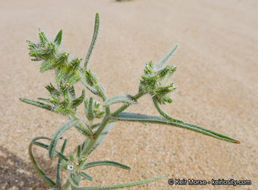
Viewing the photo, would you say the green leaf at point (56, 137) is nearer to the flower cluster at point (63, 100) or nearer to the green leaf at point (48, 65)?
the flower cluster at point (63, 100)

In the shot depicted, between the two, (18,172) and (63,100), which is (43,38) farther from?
(18,172)

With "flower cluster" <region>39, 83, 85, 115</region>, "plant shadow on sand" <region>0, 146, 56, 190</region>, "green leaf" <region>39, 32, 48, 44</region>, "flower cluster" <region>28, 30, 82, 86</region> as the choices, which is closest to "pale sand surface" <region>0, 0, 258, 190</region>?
"plant shadow on sand" <region>0, 146, 56, 190</region>

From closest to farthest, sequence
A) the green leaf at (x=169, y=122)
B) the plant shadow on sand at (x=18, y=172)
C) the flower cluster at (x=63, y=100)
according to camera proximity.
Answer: the green leaf at (x=169, y=122) < the flower cluster at (x=63, y=100) < the plant shadow on sand at (x=18, y=172)

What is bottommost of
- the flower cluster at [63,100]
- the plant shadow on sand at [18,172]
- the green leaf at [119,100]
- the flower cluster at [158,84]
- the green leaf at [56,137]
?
the plant shadow on sand at [18,172]

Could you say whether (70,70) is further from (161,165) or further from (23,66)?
(23,66)

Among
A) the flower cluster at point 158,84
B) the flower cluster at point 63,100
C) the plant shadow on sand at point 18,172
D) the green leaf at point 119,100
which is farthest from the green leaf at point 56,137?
the plant shadow on sand at point 18,172

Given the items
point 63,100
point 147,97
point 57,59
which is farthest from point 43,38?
Result: point 147,97

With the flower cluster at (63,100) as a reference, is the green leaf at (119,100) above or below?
above

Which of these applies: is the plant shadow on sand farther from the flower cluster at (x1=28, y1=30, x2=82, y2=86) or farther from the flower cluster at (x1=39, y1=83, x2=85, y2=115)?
the flower cluster at (x1=28, y1=30, x2=82, y2=86)

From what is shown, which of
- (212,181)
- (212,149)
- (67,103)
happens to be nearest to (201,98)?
(212,149)
